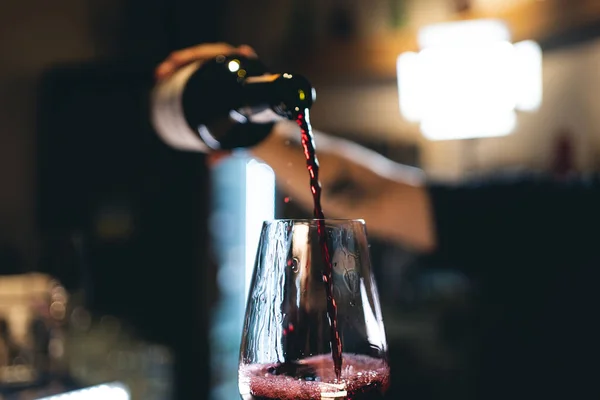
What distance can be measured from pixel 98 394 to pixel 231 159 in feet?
7.48

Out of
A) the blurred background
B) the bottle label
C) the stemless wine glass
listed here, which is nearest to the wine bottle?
the bottle label

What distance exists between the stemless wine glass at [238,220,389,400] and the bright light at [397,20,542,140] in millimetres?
2557

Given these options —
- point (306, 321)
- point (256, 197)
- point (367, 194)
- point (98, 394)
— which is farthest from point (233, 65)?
point (256, 197)

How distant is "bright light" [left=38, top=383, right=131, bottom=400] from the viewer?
1.26m

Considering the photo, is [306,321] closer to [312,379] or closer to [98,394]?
[312,379]

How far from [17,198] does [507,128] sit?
2.13 m

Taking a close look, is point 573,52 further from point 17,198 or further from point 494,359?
point 17,198

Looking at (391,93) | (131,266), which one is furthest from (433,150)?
(131,266)

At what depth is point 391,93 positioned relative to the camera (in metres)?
3.84

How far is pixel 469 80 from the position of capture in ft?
10.9

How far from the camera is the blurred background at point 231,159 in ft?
10.4

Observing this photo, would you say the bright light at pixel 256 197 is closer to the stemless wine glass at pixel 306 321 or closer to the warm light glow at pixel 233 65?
the warm light glow at pixel 233 65

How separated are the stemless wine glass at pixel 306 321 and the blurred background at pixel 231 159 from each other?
7.52 feet

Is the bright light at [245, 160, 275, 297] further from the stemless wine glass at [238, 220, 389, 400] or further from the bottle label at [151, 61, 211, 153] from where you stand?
the stemless wine glass at [238, 220, 389, 400]
